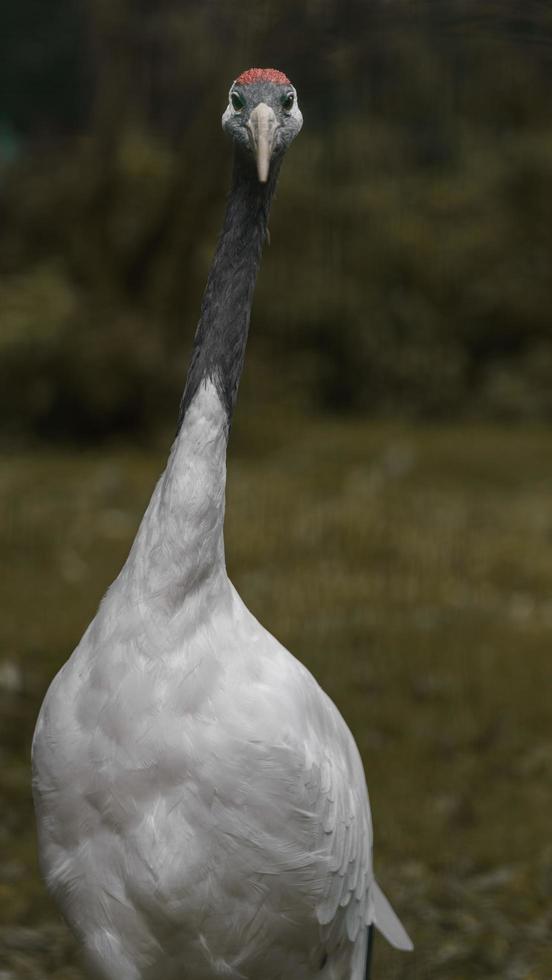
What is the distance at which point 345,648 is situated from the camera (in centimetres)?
540

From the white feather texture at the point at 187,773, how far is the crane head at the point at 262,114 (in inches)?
15.7

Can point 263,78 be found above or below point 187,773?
above

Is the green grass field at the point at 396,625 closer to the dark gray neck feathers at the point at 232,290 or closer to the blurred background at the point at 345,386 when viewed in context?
the blurred background at the point at 345,386

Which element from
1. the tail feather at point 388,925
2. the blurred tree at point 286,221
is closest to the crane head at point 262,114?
the tail feather at point 388,925

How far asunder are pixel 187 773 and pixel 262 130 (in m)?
1.00

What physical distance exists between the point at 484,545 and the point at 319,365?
3665 millimetres

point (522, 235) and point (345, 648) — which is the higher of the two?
point (522, 235)

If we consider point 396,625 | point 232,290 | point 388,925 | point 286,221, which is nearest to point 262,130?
point 232,290

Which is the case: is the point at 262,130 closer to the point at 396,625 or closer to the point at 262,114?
the point at 262,114

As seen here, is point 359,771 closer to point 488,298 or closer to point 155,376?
point 155,376

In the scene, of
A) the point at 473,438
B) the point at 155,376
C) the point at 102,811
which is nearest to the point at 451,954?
the point at 102,811

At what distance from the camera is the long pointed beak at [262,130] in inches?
84.9

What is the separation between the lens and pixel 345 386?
10.5 metres

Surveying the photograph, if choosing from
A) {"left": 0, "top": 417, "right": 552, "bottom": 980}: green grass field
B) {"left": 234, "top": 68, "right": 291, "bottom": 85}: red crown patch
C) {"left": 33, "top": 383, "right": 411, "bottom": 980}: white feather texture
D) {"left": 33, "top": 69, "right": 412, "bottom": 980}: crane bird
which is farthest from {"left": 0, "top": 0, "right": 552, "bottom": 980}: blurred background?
{"left": 33, "top": 383, "right": 411, "bottom": 980}: white feather texture
